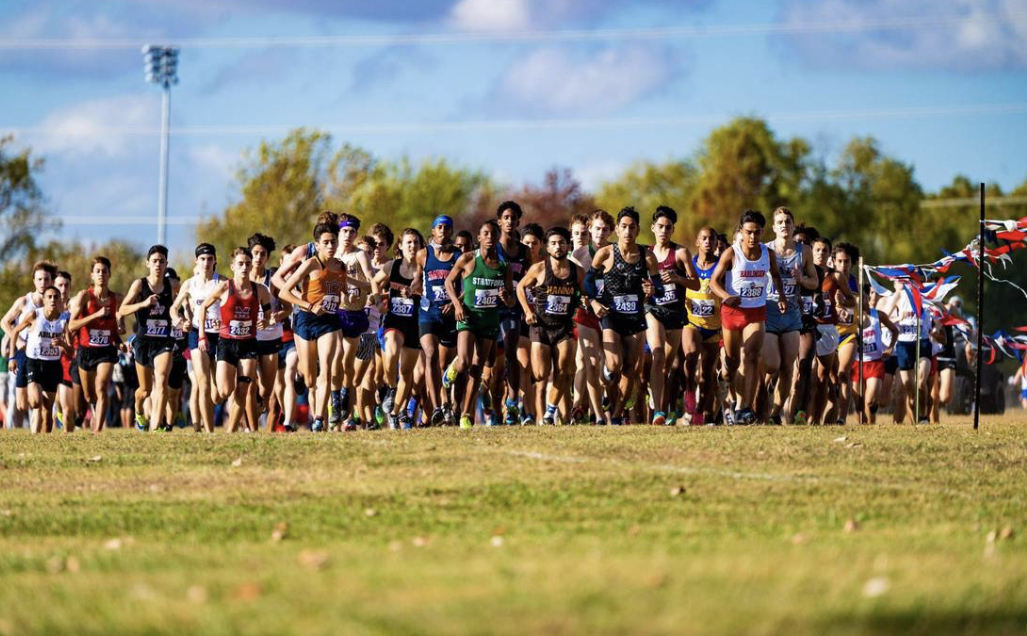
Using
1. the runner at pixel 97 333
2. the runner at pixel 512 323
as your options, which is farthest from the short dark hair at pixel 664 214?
the runner at pixel 97 333

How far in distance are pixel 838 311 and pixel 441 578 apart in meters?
14.3

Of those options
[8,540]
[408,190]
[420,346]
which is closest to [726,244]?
[420,346]

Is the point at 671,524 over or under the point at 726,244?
under

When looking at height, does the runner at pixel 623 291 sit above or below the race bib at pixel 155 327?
above

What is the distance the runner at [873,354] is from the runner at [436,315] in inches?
223

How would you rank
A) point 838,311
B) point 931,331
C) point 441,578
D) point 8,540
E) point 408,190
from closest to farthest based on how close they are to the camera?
1. point 441,578
2. point 8,540
3. point 838,311
4. point 931,331
5. point 408,190

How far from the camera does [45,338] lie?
70.1 feet

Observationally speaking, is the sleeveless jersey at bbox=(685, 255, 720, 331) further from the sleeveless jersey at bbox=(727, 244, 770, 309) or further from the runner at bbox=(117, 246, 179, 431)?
the runner at bbox=(117, 246, 179, 431)

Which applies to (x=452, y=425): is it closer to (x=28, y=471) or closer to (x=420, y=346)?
(x=420, y=346)

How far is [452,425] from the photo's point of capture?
62.6ft

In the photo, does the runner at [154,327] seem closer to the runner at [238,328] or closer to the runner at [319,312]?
the runner at [238,328]

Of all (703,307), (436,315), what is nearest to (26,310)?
(436,315)

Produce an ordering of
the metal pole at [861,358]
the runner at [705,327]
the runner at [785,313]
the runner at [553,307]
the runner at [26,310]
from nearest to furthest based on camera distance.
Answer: the runner at [553,307] → the runner at [785,313] → the runner at [705,327] → the metal pole at [861,358] → the runner at [26,310]

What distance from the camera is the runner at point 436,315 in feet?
62.5
